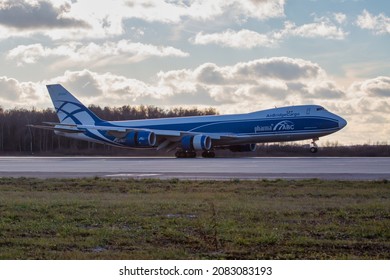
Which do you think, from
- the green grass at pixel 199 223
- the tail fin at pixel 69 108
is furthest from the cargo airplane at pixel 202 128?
the green grass at pixel 199 223

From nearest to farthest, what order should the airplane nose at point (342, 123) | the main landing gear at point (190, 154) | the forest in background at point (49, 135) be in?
1. the airplane nose at point (342, 123)
2. the main landing gear at point (190, 154)
3. the forest in background at point (49, 135)

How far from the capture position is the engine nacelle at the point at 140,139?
1999 inches

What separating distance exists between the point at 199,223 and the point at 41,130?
104 metres

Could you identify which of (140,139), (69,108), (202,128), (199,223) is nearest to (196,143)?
(202,128)

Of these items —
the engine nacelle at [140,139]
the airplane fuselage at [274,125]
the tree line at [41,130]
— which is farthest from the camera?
the tree line at [41,130]

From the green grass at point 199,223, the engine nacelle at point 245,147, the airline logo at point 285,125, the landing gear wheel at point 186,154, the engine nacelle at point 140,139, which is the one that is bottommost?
the green grass at point 199,223

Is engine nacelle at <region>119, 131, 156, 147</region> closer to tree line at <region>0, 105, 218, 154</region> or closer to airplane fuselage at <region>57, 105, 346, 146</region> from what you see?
airplane fuselage at <region>57, 105, 346, 146</region>

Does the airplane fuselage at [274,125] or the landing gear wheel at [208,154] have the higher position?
the airplane fuselage at [274,125]

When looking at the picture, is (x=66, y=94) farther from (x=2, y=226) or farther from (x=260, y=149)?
(x=2, y=226)

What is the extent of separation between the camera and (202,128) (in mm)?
51062

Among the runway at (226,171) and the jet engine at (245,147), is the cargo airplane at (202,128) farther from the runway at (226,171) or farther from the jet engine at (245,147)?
the runway at (226,171)

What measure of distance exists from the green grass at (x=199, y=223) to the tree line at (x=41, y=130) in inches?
3176

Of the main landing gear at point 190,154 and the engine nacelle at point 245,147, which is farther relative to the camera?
the engine nacelle at point 245,147
